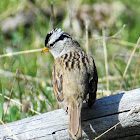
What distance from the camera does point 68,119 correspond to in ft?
8.60

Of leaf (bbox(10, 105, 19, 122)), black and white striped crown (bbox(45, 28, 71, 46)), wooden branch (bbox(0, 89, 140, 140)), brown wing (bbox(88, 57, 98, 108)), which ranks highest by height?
black and white striped crown (bbox(45, 28, 71, 46))

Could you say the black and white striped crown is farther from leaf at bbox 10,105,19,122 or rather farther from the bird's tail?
the bird's tail

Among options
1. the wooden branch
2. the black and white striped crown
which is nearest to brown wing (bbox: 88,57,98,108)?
the wooden branch

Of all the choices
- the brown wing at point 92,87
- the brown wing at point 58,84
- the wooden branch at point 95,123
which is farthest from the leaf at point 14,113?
the brown wing at point 92,87

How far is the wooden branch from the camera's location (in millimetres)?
2633

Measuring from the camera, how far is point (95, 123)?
8.75 feet

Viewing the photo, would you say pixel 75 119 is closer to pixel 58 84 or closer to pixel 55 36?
pixel 58 84

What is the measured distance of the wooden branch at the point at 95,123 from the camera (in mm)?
2633

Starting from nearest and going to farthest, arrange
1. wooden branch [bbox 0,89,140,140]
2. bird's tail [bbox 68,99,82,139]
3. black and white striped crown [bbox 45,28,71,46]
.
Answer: bird's tail [bbox 68,99,82,139] → wooden branch [bbox 0,89,140,140] → black and white striped crown [bbox 45,28,71,46]

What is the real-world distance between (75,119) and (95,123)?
28 centimetres

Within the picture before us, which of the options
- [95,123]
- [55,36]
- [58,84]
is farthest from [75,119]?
[55,36]

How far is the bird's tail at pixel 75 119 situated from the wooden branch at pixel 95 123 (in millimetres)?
193

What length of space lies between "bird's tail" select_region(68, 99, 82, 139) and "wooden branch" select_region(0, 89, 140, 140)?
0.63ft

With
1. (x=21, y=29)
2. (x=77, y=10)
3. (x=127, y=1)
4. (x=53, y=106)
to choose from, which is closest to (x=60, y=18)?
(x=77, y=10)
